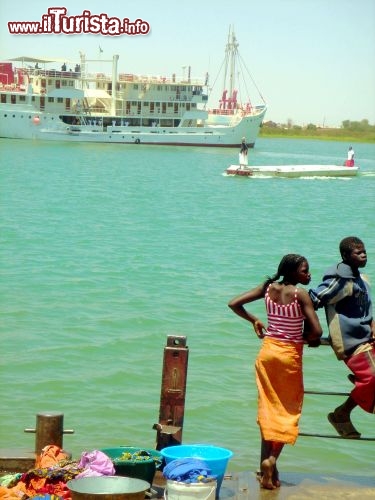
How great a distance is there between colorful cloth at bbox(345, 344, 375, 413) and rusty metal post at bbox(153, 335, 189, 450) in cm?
94

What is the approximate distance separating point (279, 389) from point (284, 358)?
0.16 meters

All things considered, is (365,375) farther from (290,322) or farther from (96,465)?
(96,465)

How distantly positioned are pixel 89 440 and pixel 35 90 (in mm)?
73678

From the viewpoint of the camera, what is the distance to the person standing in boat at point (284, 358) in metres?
4.87

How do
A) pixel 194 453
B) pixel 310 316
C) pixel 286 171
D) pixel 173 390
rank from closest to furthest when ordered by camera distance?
1. pixel 310 316
2. pixel 194 453
3. pixel 173 390
4. pixel 286 171

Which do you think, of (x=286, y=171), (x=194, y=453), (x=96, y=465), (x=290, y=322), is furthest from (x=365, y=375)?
(x=286, y=171)

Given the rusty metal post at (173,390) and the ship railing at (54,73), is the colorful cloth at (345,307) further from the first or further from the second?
the ship railing at (54,73)

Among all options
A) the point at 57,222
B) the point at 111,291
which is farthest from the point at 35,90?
the point at 111,291

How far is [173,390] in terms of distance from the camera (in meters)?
5.39

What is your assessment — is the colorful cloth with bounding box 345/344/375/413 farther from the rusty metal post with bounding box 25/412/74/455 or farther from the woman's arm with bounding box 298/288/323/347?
the rusty metal post with bounding box 25/412/74/455

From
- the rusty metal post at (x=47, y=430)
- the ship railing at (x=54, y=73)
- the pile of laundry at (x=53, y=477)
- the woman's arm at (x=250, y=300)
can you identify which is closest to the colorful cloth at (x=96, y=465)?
the pile of laundry at (x=53, y=477)

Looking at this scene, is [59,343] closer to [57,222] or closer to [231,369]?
[231,369]

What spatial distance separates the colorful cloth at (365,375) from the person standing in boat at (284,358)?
216 millimetres

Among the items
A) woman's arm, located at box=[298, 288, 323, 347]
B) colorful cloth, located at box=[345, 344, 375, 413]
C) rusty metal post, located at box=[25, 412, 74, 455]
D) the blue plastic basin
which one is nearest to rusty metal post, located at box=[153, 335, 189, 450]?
the blue plastic basin
